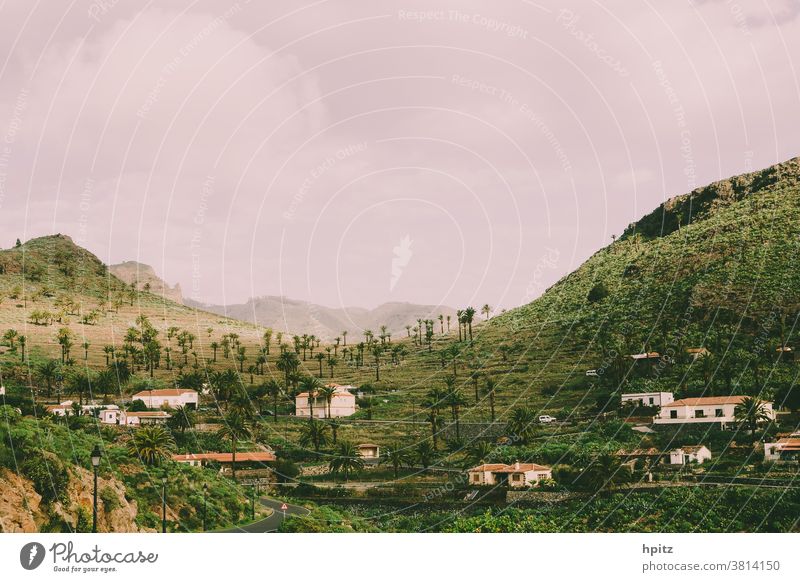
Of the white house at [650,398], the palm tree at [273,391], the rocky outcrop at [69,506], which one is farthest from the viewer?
the palm tree at [273,391]

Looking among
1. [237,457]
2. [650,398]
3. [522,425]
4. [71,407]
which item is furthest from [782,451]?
[71,407]

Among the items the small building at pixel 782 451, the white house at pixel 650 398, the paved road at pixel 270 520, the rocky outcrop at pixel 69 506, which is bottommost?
the paved road at pixel 270 520

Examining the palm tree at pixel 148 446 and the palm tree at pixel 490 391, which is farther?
the palm tree at pixel 490 391

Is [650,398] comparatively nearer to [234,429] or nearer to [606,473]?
[606,473]

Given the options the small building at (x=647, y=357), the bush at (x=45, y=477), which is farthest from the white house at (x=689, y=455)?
the bush at (x=45, y=477)

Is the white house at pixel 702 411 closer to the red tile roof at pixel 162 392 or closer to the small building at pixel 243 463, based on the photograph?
the small building at pixel 243 463

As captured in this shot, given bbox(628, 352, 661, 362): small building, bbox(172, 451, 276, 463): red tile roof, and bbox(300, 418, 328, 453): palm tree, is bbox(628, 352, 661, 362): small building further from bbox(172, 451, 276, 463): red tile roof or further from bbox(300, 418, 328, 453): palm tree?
bbox(172, 451, 276, 463): red tile roof
